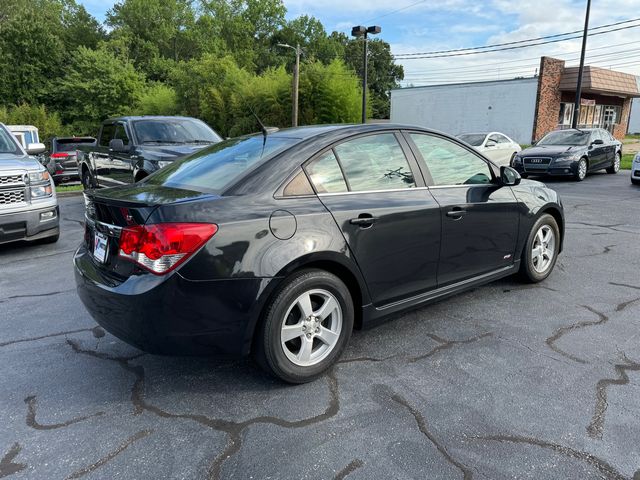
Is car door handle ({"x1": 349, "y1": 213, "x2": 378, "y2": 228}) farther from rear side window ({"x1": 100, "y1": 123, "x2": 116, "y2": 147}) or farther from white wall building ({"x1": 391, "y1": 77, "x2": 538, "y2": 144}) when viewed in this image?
white wall building ({"x1": 391, "y1": 77, "x2": 538, "y2": 144})

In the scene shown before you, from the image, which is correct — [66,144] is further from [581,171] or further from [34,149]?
[581,171]

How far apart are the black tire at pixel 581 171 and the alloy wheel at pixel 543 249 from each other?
1018 cm

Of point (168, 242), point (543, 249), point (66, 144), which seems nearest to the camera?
point (168, 242)

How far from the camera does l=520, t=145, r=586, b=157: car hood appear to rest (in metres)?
13.7

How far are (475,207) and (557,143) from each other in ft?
41.4

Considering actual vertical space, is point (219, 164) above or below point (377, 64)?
below

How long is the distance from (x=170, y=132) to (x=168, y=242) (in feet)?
22.7

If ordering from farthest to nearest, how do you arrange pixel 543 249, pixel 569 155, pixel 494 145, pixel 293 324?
pixel 494 145, pixel 569 155, pixel 543 249, pixel 293 324

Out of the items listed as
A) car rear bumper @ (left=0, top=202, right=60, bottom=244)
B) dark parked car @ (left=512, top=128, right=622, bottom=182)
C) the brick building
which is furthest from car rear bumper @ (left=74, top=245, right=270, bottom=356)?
the brick building

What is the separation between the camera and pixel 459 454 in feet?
7.60

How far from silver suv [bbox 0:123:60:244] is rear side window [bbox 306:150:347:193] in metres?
4.58

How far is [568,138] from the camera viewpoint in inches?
578

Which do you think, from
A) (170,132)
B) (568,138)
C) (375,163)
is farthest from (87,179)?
(568,138)

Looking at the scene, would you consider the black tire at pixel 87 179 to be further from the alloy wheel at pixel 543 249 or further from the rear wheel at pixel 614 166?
the rear wheel at pixel 614 166
